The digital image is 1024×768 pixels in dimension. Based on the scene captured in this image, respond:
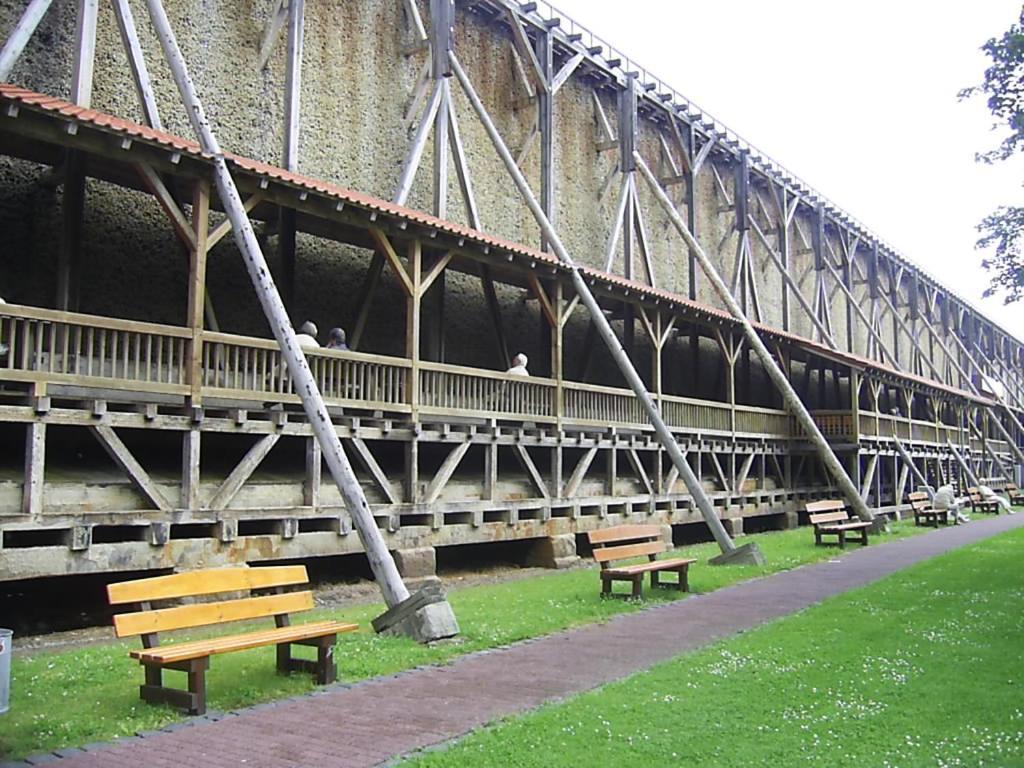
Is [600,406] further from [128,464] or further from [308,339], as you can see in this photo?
[128,464]

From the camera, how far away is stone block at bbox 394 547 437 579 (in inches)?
507

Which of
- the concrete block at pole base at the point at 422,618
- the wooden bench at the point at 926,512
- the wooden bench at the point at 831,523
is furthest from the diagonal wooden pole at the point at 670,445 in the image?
the wooden bench at the point at 926,512

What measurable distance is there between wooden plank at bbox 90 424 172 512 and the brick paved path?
3876 mm

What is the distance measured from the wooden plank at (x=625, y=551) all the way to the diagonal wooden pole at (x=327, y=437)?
3025 mm

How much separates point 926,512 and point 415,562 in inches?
640

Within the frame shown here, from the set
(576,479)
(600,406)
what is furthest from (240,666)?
(600,406)

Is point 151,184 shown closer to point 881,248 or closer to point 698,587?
point 698,587

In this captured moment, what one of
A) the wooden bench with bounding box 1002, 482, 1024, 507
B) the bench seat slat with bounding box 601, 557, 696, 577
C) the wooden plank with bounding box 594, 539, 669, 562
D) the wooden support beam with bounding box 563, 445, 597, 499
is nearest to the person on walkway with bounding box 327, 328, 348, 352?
the wooden plank with bounding box 594, 539, 669, 562

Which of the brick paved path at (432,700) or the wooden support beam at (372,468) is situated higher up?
the wooden support beam at (372,468)

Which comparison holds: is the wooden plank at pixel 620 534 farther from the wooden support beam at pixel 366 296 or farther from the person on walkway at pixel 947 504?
the person on walkway at pixel 947 504

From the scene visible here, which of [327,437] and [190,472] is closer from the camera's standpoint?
[327,437]

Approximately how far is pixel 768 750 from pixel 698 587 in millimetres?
7170

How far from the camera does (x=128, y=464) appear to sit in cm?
969

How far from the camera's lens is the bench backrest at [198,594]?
6.37 m
